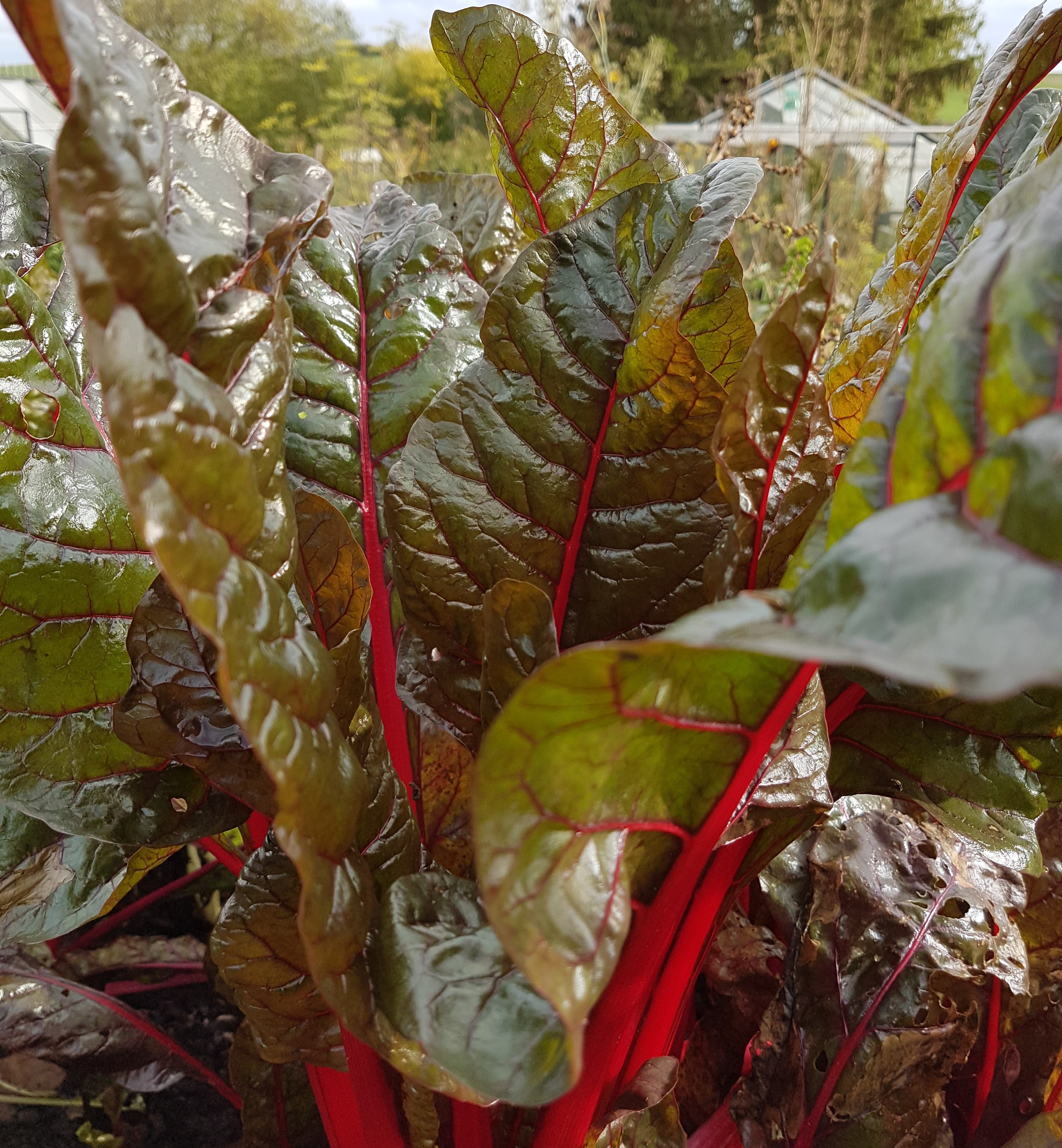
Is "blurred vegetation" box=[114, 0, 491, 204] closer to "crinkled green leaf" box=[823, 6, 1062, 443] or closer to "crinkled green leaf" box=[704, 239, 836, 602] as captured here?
"crinkled green leaf" box=[823, 6, 1062, 443]

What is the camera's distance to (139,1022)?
2.77 feet

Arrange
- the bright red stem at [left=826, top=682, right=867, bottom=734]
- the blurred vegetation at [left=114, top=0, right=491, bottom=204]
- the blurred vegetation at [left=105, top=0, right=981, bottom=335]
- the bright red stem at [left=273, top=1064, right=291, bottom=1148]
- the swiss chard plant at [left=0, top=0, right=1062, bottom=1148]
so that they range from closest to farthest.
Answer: the swiss chard plant at [left=0, top=0, right=1062, bottom=1148] → the bright red stem at [left=826, top=682, right=867, bottom=734] → the bright red stem at [left=273, top=1064, right=291, bottom=1148] → the blurred vegetation at [left=105, top=0, right=981, bottom=335] → the blurred vegetation at [left=114, top=0, right=491, bottom=204]

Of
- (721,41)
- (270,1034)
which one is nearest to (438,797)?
(270,1034)

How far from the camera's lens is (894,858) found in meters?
0.75

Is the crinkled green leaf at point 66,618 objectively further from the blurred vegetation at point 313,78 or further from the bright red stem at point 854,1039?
the blurred vegetation at point 313,78

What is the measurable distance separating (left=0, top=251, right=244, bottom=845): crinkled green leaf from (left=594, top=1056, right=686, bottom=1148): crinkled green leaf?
0.31 m

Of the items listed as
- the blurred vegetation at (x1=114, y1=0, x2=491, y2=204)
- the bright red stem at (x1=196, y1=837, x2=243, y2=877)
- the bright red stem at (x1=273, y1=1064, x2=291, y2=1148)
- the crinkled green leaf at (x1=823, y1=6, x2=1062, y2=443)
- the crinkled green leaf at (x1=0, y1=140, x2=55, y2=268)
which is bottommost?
the blurred vegetation at (x1=114, y1=0, x2=491, y2=204)

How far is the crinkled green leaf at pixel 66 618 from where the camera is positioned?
1.86ft

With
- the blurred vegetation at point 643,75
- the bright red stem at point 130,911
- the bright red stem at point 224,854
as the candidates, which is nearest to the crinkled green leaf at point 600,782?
the bright red stem at point 224,854

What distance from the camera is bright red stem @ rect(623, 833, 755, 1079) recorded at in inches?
22.4

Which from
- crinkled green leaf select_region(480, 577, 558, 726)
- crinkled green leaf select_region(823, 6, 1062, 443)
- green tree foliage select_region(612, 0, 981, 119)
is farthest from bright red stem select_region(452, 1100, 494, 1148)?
green tree foliage select_region(612, 0, 981, 119)

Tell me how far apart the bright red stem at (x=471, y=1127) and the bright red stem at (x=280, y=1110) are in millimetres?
229

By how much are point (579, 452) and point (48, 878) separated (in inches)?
20.0

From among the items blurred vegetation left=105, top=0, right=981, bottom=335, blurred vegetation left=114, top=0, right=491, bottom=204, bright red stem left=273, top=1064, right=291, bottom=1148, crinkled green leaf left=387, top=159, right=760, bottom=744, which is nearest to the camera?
crinkled green leaf left=387, top=159, right=760, bottom=744
